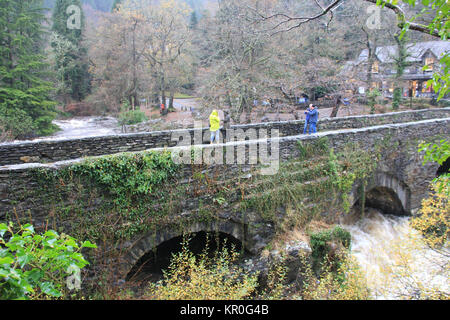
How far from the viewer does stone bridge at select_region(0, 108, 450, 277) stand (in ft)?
17.0

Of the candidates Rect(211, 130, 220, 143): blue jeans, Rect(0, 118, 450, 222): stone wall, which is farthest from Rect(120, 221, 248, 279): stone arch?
Rect(211, 130, 220, 143): blue jeans

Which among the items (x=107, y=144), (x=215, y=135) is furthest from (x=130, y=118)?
(x=215, y=135)

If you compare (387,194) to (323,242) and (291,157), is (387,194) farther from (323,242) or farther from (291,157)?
(291,157)

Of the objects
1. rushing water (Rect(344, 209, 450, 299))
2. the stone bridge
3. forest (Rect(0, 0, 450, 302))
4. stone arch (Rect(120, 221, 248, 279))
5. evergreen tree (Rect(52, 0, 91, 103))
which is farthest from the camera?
evergreen tree (Rect(52, 0, 91, 103))

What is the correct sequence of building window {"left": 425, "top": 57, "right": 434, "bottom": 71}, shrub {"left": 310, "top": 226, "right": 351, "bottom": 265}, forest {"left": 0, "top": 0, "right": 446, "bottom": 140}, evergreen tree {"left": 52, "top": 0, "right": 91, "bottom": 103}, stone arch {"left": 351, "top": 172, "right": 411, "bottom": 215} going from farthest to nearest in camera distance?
evergreen tree {"left": 52, "top": 0, "right": 91, "bottom": 103} → forest {"left": 0, "top": 0, "right": 446, "bottom": 140} → stone arch {"left": 351, "top": 172, "right": 411, "bottom": 215} → shrub {"left": 310, "top": 226, "right": 351, "bottom": 265} → building window {"left": 425, "top": 57, "right": 434, "bottom": 71}

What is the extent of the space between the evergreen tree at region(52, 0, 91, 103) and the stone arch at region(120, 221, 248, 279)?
3232cm

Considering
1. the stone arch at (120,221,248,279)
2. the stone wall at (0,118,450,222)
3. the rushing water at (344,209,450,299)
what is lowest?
the rushing water at (344,209,450,299)

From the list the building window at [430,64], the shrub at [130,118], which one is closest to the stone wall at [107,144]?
the building window at [430,64]

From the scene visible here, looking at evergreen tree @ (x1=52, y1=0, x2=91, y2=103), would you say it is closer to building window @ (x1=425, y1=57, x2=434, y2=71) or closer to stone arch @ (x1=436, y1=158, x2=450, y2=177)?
building window @ (x1=425, y1=57, x2=434, y2=71)

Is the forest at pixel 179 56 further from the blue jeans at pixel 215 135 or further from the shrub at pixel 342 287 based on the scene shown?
the shrub at pixel 342 287

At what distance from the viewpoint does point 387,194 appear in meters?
10.9

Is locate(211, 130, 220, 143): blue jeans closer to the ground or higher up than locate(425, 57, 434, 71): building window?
closer to the ground

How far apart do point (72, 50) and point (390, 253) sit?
3803 cm

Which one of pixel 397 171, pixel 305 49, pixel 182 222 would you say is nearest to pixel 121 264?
pixel 182 222
